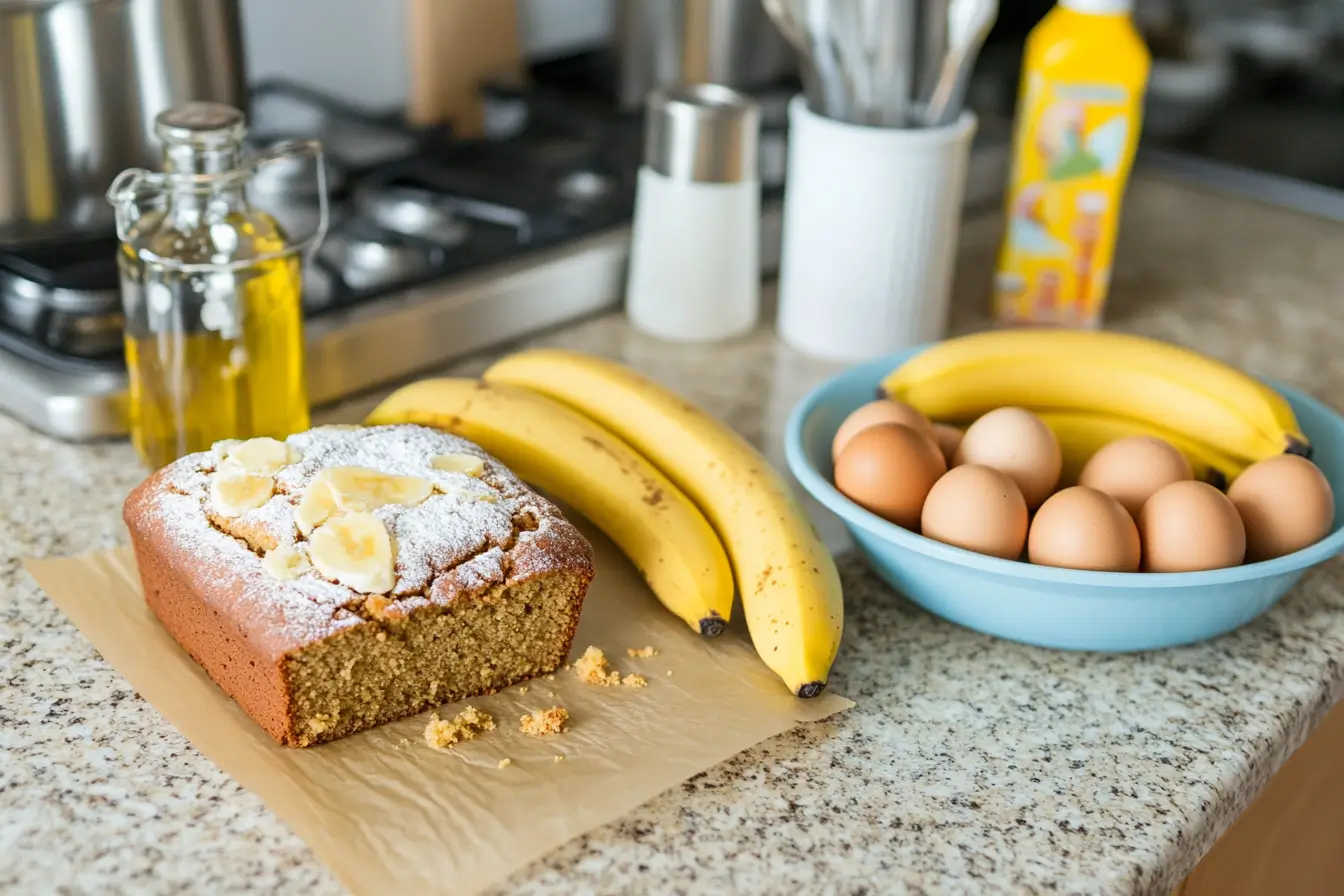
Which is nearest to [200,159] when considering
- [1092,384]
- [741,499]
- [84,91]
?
[84,91]

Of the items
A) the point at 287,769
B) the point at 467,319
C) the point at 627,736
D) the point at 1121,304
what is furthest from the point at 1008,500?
the point at 1121,304

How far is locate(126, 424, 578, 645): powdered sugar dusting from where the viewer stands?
67 cm

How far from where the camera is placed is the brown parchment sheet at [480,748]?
623 mm

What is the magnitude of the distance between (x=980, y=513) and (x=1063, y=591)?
6 cm

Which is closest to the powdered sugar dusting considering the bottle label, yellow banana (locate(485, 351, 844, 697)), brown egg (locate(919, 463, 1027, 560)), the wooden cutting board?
yellow banana (locate(485, 351, 844, 697))

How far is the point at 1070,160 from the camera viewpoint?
3.71ft

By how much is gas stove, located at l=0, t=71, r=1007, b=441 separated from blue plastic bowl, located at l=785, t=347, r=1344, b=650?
1.25 feet

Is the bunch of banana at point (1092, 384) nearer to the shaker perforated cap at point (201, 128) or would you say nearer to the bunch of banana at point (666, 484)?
the bunch of banana at point (666, 484)

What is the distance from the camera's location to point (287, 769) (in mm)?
667

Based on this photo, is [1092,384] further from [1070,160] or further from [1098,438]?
[1070,160]

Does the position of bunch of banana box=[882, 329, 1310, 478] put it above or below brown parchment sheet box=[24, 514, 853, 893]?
above

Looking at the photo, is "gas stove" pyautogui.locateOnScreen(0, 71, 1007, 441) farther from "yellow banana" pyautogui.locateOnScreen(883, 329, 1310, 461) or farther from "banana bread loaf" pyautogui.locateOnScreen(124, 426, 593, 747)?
"yellow banana" pyautogui.locateOnScreen(883, 329, 1310, 461)

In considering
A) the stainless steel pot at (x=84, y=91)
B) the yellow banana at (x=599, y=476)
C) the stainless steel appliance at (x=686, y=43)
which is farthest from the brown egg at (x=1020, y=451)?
the stainless steel appliance at (x=686, y=43)

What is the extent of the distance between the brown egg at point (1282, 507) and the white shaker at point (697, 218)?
1.58 feet
